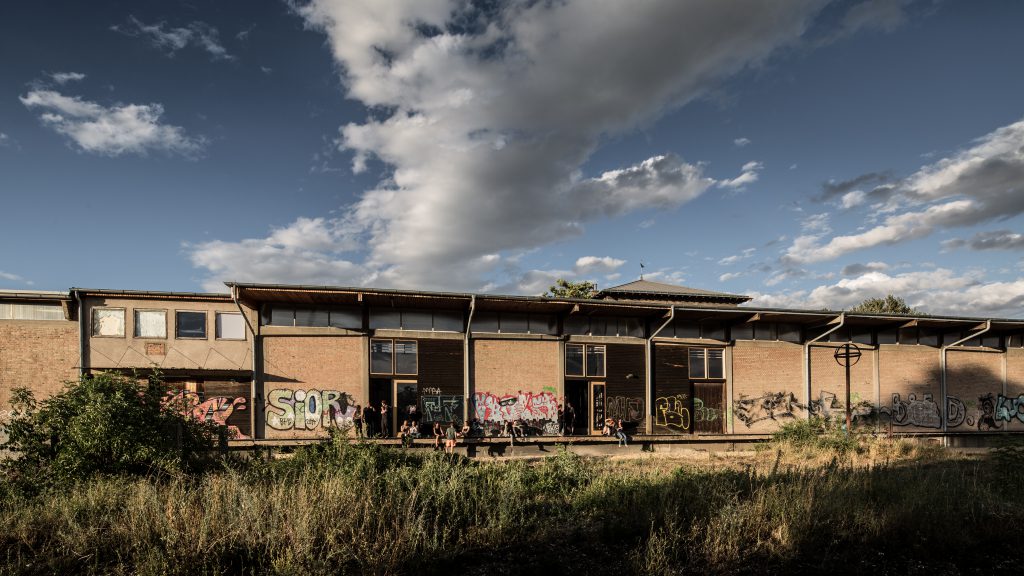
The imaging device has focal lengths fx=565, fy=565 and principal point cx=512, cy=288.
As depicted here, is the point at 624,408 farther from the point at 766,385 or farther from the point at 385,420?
the point at 385,420

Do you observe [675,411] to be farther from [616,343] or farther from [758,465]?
[758,465]

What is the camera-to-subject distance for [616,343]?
21.9 m

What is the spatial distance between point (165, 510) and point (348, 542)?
8.38 ft

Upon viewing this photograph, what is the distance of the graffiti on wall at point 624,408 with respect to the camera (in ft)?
70.8

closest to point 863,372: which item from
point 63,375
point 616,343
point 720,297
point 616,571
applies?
point 720,297

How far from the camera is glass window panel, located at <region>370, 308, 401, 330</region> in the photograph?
19812mm

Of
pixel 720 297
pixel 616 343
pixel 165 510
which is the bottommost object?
Answer: pixel 165 510

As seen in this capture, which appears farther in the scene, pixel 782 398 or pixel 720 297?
pixel 720 297

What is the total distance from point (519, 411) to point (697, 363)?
769 centimetres

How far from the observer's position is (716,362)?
2298cm

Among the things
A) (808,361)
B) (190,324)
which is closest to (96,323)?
(190,324)

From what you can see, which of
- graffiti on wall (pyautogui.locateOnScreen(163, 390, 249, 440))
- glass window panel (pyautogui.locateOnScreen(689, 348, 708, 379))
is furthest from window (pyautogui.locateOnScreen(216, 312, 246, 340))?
glass window panel (pyautogui.locateOnScreen(689, 348, 708, 379))

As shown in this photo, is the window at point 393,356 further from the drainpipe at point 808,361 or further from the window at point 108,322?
the drainpipe at point 808,361

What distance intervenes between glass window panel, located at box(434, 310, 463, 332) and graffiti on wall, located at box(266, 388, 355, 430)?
409 centimetres
